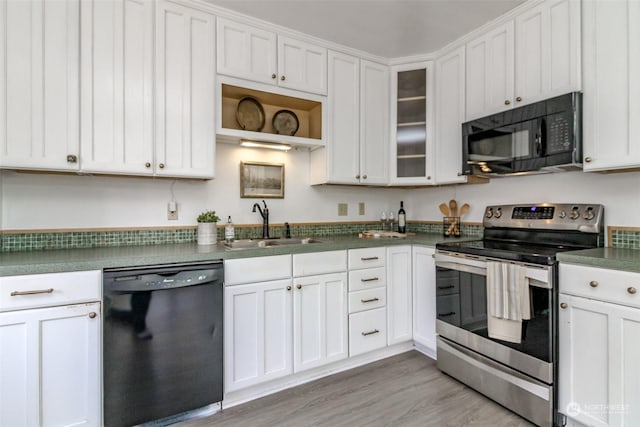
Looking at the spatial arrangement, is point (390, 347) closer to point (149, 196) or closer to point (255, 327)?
point (255, 327)

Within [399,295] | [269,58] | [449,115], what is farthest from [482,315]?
[269,58]

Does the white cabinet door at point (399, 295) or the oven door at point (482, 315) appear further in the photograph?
the white cabinet door at point (399, 295)

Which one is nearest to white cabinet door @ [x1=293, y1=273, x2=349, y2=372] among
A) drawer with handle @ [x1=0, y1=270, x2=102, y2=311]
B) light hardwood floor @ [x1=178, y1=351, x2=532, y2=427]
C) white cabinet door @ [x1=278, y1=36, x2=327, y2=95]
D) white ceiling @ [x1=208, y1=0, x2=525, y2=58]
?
light hardwood floor @ [x1=178, y1=351, x2=532, y2=427]

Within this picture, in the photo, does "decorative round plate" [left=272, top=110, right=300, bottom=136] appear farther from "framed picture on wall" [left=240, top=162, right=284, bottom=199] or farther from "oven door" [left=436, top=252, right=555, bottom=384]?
"oven door" [left=436, top=252, right=555, bottom=384]

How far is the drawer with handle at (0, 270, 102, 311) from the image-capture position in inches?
54.1

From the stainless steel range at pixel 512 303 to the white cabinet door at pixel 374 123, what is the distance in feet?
2.87

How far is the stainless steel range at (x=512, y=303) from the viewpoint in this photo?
163cm

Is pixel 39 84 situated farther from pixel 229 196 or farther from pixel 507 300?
pixel 507 300

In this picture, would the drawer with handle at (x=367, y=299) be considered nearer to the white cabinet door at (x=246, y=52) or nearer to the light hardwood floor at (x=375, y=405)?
the light hardwood floor at (x=375, y=405)

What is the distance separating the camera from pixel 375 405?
1.87 meters

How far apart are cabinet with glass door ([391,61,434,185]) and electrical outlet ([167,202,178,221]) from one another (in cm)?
182

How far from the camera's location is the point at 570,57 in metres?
1.82

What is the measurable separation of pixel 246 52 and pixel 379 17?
3.15 feet

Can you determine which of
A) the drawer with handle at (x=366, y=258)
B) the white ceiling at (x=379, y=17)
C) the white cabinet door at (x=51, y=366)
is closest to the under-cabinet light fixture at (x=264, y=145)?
the white ceiling at (x=379, y=17)
